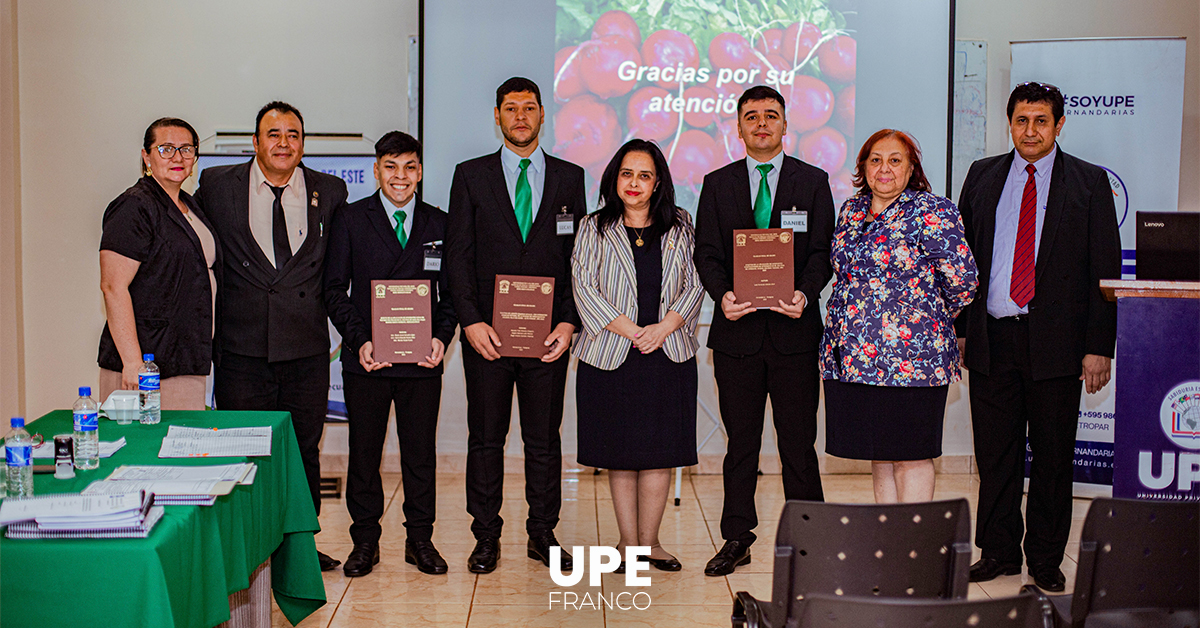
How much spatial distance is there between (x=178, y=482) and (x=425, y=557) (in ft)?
5.86

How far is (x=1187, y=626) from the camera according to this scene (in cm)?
209

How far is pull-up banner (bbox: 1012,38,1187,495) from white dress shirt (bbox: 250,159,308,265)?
3.96 meters

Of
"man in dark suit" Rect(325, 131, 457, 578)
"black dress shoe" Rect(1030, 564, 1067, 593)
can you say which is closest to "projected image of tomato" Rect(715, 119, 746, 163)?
"man in dark suit" Rect(325, 131, 457, 578)

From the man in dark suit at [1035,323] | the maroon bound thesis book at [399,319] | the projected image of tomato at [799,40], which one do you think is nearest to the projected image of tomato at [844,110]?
the projected image of tomato at [799,40]

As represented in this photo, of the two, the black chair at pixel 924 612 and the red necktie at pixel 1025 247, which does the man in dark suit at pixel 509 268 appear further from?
the black chair at pixel 924 612

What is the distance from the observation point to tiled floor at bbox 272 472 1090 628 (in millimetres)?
3484

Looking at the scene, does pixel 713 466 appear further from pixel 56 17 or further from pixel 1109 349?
pixel 56 17

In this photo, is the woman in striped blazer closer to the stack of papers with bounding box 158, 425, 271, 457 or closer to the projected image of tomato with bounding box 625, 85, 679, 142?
the stack of papers with bounding box 158, 425, 271, 457

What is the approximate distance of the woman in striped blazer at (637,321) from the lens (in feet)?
12.4

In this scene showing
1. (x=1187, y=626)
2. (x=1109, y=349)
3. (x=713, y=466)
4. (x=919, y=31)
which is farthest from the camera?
(x=713, y=466)

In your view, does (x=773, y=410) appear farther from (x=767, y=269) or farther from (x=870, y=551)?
(x=870, y=551)

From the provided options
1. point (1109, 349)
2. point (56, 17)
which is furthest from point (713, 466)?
point (56, 17)

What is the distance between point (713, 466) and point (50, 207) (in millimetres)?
4325

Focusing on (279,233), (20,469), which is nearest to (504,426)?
(279,233)
